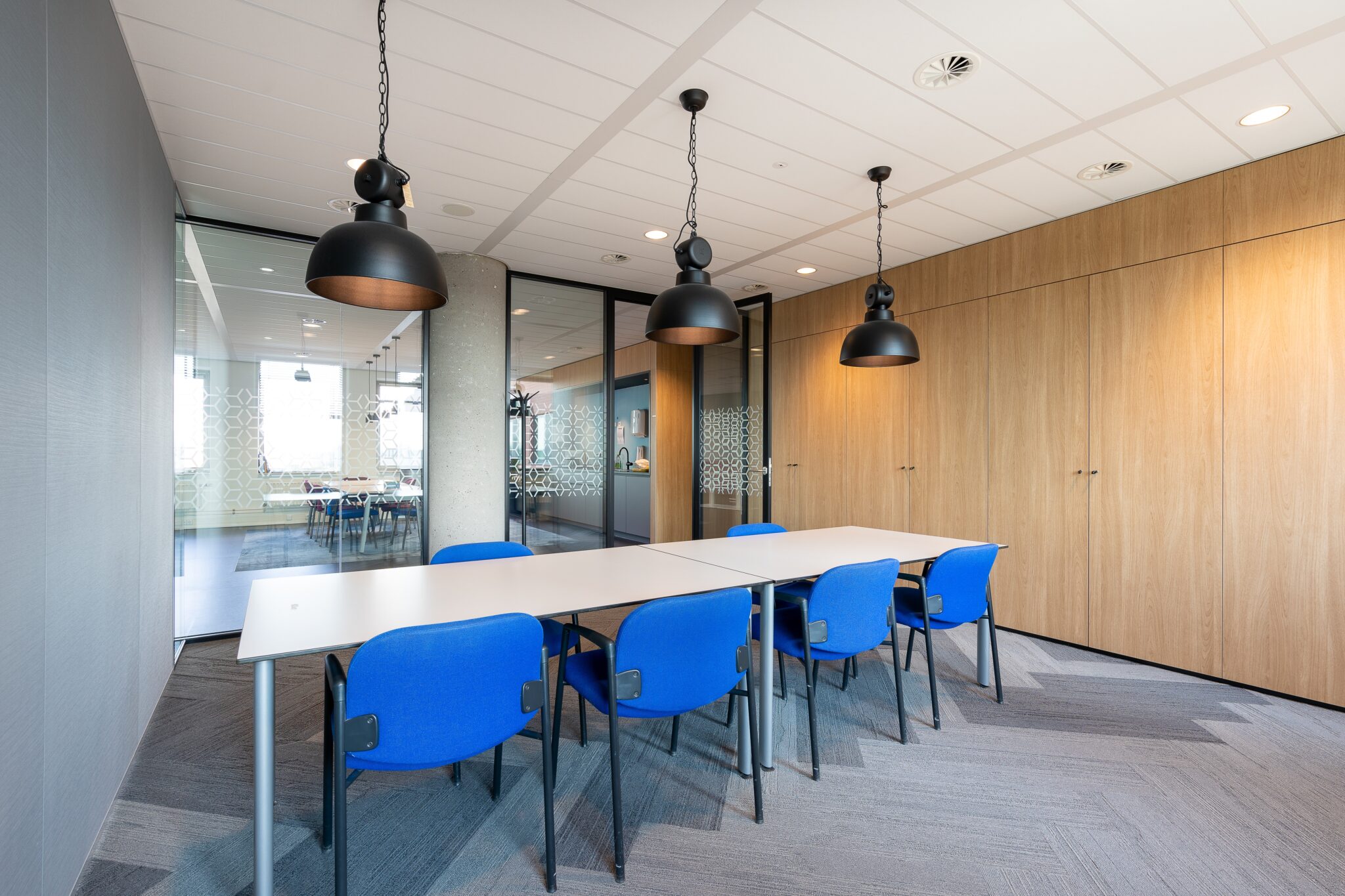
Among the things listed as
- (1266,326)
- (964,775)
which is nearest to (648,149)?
(964,775)

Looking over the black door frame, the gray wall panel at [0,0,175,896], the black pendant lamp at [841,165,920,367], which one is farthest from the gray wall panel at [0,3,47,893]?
the black door frame

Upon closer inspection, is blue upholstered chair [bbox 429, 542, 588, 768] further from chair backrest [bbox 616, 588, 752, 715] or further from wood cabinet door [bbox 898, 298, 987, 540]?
wood cabinet door [bbox 898, 298, 987, 540]

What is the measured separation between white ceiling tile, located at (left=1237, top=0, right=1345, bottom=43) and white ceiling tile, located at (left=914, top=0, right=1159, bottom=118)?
0.37 m

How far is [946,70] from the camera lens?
2590mm

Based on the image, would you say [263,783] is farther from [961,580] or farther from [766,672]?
[961,580]

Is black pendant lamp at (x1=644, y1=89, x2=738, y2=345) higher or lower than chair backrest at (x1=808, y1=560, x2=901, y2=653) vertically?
higher

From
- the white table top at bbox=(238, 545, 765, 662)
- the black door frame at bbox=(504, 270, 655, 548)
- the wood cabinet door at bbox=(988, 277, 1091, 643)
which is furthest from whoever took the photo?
the black door frame at bbox=(504, 270, 655, 548)

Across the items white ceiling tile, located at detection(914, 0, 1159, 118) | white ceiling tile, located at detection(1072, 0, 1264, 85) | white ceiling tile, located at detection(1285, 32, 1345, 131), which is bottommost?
white ceiling tile, located at detection(914, 0, 1159, 118)

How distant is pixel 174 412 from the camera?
11.8 ft

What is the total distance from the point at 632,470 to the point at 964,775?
621 centimetres

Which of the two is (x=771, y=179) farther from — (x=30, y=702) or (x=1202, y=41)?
(x=30, y=702)

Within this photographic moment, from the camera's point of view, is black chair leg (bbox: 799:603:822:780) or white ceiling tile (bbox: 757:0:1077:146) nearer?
white ceiling tile (bbox: 757:0:1077:146)

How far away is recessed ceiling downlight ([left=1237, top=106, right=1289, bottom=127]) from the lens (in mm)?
2902

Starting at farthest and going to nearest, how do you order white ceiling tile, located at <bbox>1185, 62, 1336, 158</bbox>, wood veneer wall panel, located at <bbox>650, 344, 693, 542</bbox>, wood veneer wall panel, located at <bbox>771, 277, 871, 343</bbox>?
wood veneer wall panel, located at <bbox>650, 344, 693, 542</bbox>
wood veneer wall panel, located at <bbox>771, 277, 871, 343</bbox>
white ceiling tile, located at <bbox>1185, 62, 1336, 158</bbox>
